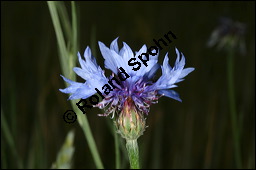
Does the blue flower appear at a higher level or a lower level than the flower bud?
higher

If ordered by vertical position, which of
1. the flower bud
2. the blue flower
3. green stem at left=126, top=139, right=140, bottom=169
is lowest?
green stem at left=126, top=139, right=140, bottom=169

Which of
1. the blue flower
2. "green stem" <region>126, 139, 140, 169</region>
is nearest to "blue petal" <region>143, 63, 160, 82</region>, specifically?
the blue flower

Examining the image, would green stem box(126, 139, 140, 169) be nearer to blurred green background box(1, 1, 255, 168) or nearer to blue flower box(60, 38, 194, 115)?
blue flower box(60, 38, 194, 115)

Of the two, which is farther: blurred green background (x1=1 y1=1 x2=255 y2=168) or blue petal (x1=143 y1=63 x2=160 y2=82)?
blurred green background (x1=1 y1=1 x2=255 y2=168)

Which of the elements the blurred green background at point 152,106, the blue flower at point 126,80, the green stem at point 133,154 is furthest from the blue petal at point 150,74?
the blurred green background at point 152,106

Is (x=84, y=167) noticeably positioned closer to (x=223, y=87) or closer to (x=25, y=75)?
(x=25, y=75)

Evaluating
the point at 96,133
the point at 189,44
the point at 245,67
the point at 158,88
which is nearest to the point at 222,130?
the point at 96,133

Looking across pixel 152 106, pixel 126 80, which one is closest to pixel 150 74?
pixel 126 80

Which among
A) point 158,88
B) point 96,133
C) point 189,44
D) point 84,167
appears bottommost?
point 84,167

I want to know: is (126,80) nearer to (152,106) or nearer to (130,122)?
(130,122)
